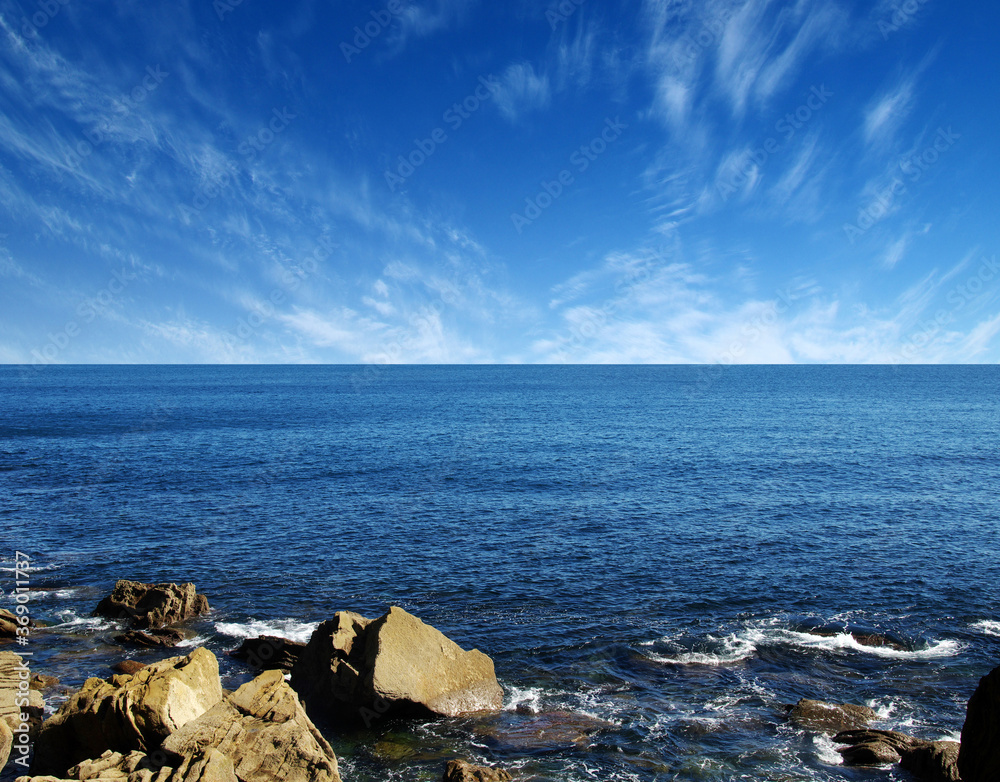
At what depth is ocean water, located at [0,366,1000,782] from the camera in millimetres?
27125

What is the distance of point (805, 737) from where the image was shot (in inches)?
1030

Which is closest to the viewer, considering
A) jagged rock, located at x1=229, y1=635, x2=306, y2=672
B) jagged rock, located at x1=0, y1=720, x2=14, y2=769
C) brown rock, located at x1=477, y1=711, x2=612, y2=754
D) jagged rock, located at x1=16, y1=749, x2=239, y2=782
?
jagged rock, located at x1=16, y1=749, x2=239, y2=782

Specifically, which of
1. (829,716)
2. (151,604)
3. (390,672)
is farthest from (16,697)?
(829,716)

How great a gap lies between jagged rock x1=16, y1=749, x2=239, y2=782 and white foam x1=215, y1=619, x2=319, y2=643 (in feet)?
51.3

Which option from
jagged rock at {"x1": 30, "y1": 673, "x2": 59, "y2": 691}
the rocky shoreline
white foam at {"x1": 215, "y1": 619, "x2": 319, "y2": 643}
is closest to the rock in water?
the rocky shoreline

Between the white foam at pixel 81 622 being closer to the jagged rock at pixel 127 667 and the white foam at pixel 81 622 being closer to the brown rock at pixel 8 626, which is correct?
the brown rock at pixel 8 626

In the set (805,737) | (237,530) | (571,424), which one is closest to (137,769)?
(805,737)

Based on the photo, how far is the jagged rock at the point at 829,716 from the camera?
26.8 metres

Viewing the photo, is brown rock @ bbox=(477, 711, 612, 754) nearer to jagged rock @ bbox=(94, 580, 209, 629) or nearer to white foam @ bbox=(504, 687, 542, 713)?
white foam @ bbox=(504, 687, 542, 713)

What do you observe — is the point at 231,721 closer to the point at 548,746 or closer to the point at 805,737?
the point at 548,746

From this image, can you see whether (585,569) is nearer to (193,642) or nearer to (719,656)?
(719,656)

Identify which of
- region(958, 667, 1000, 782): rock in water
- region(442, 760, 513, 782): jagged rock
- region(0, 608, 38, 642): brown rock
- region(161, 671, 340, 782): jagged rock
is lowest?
region(442, 760, 513, 782): jagged rock

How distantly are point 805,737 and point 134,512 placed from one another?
188ft

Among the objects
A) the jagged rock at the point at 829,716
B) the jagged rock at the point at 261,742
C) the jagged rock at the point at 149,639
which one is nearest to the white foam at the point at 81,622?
the jagged rock at the point at 149,639
